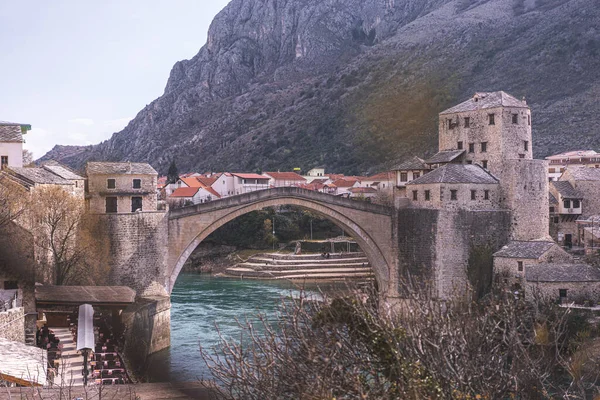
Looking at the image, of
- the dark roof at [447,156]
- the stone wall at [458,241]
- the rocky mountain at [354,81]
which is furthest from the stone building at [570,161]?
the stone wall at [458,241]

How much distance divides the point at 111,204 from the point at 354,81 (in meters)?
97.6

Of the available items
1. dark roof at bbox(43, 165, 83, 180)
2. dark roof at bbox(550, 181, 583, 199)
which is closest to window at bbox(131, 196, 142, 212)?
dark roof at bbox(43, 165, 83, 180)

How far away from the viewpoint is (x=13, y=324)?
21.0 metres

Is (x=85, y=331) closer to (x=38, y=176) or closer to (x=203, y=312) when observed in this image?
(x=38, y=176)

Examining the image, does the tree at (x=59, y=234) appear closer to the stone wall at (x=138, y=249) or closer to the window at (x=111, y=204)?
the stone wall at (x=138, y=249)

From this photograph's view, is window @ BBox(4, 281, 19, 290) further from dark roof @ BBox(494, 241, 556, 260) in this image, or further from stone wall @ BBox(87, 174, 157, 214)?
dark roof @ BBox(494, 241, 556, 260)

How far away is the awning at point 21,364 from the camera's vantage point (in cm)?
1538

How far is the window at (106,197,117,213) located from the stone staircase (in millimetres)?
26822

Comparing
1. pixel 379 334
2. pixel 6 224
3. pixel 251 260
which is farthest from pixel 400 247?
pixel 251 260

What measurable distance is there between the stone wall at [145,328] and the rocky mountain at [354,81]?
5653 cm

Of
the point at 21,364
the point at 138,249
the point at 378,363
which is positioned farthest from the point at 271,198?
the point at 378,363

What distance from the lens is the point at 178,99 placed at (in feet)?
549

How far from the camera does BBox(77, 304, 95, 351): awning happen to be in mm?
20577

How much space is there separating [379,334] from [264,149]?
10674cm
